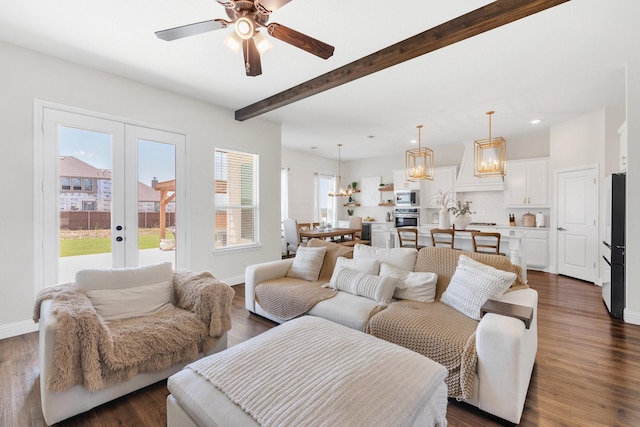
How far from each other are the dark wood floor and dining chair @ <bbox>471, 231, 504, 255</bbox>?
3.31ft

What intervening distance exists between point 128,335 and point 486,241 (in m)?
4.22

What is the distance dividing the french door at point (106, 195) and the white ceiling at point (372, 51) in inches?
28.6

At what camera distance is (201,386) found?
131 cm

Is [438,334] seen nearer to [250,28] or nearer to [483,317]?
[483,317]

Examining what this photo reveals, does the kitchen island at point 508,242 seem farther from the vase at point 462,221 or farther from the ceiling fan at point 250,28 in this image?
the ceiling fan at point 250,28

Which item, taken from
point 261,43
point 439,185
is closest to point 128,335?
point 261,43

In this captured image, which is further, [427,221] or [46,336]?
[427,221]

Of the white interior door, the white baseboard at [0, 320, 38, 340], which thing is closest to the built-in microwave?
the white interior door

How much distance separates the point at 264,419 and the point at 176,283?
1.80 m

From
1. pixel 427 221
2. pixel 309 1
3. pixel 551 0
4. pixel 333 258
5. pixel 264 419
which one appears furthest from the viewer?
pixel 427 221

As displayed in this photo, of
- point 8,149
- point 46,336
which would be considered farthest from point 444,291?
point 8,149

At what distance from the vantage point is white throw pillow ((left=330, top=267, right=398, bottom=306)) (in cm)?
250

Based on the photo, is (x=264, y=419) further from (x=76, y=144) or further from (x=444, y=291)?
(x=76, y=144)

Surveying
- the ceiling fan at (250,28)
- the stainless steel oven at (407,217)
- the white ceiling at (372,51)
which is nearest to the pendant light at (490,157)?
the white ceiling at (372,51)
